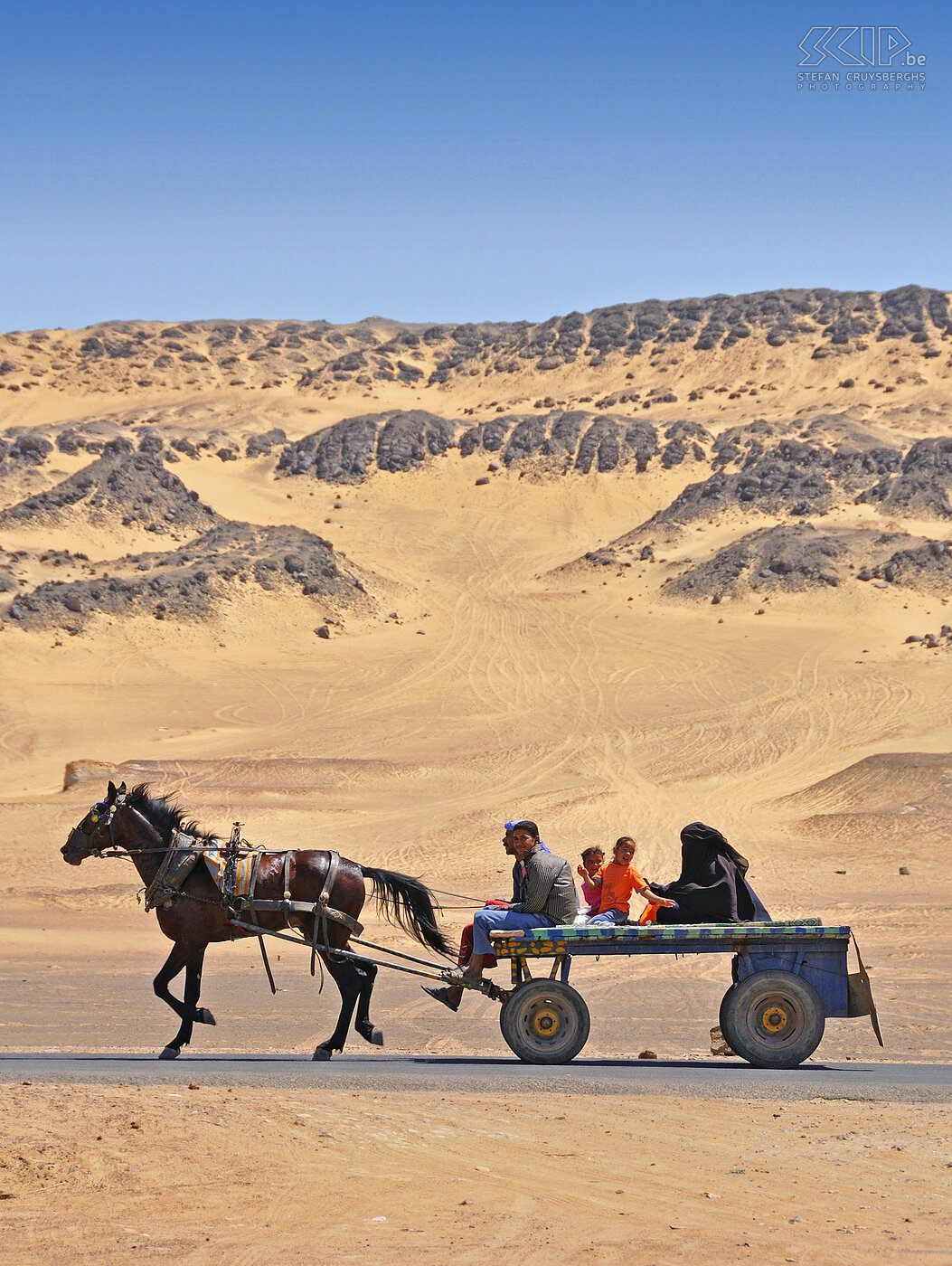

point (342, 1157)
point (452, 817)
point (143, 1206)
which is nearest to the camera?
point (143, 1206)

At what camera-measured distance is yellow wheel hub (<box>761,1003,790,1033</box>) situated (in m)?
10.2

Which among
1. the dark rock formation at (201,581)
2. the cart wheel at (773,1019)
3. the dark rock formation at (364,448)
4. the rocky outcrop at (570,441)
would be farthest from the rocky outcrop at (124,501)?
the cart wheel at (773,1019)

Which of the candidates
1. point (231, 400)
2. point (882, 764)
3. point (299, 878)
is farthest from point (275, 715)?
point (231, 400)

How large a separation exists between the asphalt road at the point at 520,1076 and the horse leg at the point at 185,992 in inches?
7.0

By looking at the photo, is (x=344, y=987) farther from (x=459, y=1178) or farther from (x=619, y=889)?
(x=459, y=1178)

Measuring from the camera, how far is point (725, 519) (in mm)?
55250

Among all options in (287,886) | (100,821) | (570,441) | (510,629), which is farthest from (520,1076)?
(570,441)

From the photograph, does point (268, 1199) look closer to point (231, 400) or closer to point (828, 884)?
point (828, 884)

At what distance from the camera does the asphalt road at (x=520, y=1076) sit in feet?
30.7

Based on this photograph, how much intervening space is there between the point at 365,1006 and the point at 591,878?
6.79ft

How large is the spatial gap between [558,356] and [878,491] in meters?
37.4

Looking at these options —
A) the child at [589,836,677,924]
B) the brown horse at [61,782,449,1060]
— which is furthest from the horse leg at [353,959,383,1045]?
the child at [589,836,677,924]

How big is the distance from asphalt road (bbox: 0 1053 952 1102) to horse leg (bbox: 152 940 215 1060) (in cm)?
18

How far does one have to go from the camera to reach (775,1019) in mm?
10211
